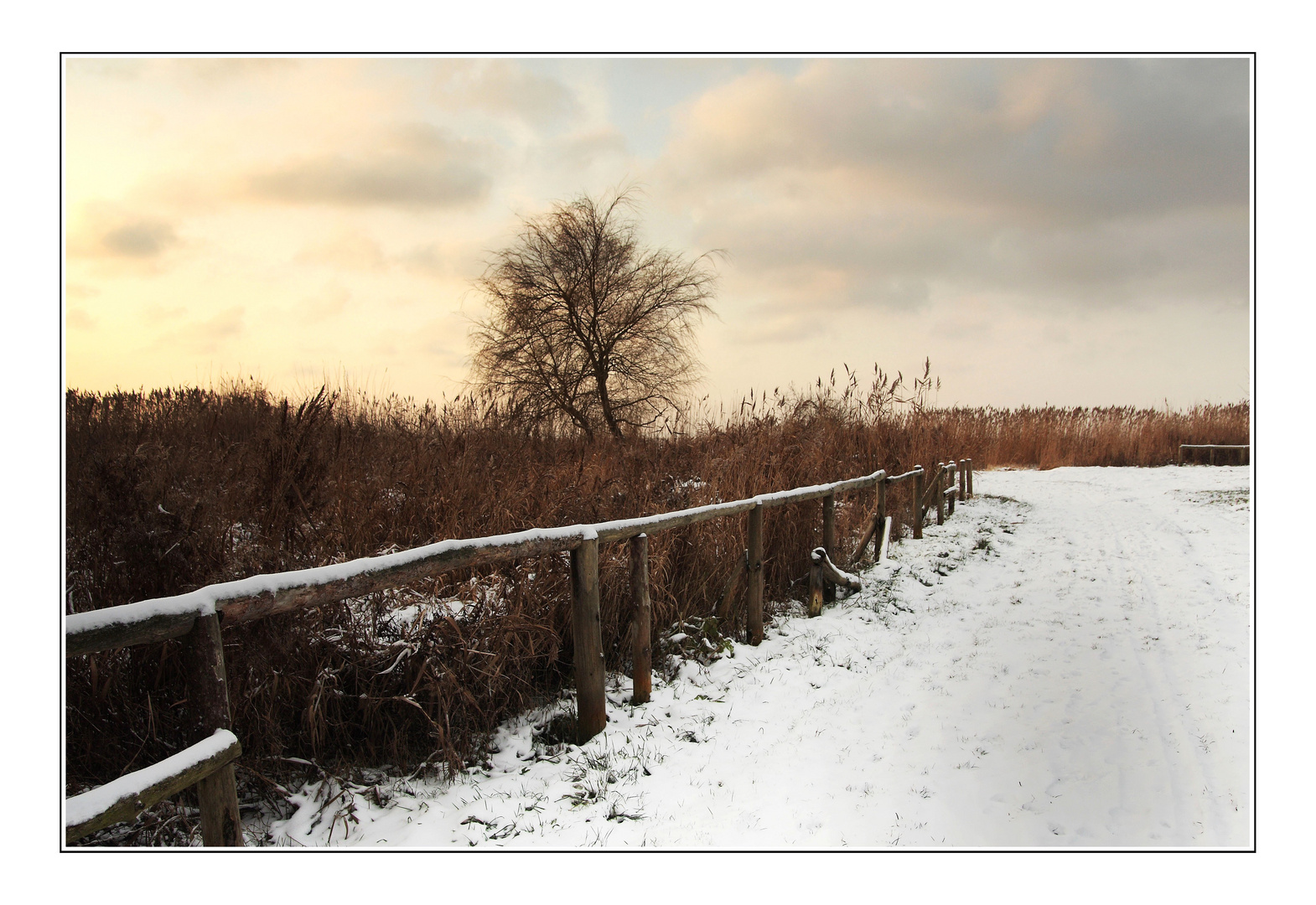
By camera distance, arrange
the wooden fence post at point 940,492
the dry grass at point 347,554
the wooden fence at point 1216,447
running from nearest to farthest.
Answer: the dry grass at point 347,554
the wooden fence post at point 940,492
the wooden fence at point 1216,447

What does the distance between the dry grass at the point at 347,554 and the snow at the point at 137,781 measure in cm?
98

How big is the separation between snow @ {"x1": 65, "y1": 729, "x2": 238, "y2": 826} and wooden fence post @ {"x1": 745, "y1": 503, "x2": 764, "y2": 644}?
14.1ft

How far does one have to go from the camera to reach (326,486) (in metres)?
4.72

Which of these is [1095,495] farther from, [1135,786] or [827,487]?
[1135,786]

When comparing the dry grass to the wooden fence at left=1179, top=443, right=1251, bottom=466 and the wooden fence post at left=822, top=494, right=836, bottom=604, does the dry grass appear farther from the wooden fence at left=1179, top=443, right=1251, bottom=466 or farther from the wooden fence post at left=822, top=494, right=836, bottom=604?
the wooden fence at left=1179, top=443, right=1251, bottom=466

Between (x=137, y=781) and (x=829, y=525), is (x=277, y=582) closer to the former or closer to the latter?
(x=137, y=781)

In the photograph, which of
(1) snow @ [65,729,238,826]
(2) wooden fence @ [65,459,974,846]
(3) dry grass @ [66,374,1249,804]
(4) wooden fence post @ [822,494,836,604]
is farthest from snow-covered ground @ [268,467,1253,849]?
(1) snow @ [65,729,238,826]

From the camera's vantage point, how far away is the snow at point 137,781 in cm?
178

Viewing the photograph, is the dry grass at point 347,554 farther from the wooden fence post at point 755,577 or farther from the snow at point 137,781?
the snow at point 137,781

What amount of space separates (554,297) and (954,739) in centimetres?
1623

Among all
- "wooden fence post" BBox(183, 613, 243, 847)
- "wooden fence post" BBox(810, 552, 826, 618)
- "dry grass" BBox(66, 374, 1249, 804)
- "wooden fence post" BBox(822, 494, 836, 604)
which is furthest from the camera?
"wooden fence post" BBox(822, 494, 836, 604)

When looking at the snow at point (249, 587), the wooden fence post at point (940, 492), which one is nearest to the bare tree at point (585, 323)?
the wooden fence post at point (940, 492)

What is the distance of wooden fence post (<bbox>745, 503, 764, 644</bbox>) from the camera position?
592cm

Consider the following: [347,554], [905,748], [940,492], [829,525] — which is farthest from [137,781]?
[940,492]
